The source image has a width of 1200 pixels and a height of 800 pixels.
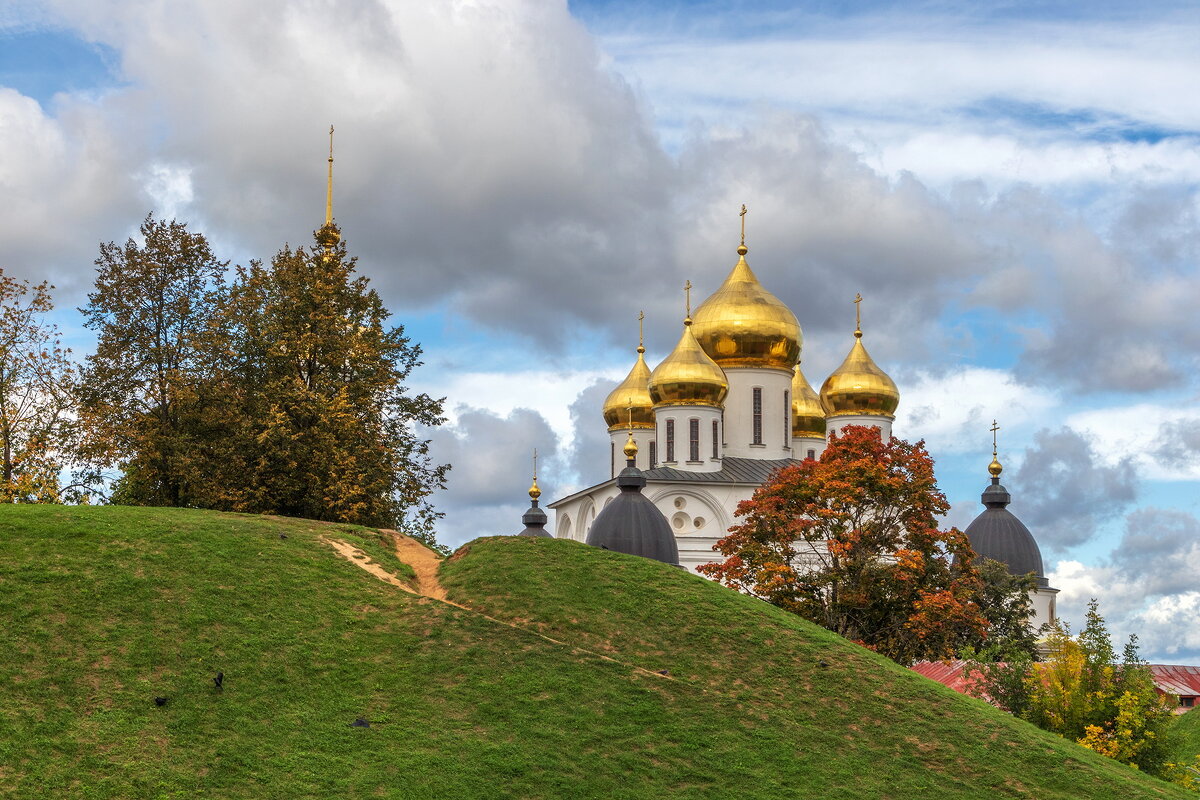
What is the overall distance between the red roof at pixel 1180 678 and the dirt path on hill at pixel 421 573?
34.3m

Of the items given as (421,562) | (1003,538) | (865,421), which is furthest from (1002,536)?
(421,562)

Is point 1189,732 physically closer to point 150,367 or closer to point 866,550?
point 866,550

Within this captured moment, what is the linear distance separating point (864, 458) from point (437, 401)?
11333 millimetres

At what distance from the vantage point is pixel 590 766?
1805 centimetres

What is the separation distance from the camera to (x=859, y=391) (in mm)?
59406

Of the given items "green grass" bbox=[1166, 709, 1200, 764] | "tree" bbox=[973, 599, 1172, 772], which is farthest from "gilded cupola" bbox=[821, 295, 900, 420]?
"tree" bbox=[973, 599, 1172, 772]

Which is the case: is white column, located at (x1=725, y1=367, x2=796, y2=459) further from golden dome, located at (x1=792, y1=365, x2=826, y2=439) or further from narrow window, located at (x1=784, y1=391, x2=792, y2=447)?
golden dome, located at (x1=792, y1=365, x2=826, y2=439)

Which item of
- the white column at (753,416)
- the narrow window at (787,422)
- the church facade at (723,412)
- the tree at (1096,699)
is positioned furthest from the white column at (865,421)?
the tree at (1096,699)

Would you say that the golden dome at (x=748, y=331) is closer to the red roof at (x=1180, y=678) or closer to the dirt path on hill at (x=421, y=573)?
the red roof at (x=1180, y=678)

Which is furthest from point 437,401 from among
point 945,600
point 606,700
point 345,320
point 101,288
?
point 606,700

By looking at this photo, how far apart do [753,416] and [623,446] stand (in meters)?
6.03

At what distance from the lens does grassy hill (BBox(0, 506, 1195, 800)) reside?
1733 cm

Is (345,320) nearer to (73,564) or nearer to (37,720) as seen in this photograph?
(73,564)

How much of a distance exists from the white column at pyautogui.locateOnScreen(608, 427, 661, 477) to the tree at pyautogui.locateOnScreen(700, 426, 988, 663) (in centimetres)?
2289
